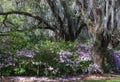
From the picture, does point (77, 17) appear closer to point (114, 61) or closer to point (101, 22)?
point (114, 61)

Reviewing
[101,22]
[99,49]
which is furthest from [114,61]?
[101,22]

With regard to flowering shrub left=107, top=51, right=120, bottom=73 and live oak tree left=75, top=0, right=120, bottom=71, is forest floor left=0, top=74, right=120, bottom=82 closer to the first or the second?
live oak tree left=75, top=0, right=120, bottom=71

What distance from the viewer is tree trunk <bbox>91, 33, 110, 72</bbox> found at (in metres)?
10.1

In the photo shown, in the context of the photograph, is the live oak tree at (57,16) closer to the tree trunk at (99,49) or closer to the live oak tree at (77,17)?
the live oak tree at (77,17)

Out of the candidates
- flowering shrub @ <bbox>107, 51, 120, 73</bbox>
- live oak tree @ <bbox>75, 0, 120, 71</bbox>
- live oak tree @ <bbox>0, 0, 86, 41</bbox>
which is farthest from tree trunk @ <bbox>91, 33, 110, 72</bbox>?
live oak tree @ <bbox>0, 0, 86, 41</bbox>

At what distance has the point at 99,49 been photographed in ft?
33.6

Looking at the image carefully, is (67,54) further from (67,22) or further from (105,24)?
(67,22)

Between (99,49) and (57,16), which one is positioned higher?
(57,16)

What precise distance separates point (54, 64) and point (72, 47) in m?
1.97

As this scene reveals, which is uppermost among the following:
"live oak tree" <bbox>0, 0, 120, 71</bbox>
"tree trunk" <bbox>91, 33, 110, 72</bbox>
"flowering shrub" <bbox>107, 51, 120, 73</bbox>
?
"live oak tree" <bbox>0, 0, 120, 71</bbox>

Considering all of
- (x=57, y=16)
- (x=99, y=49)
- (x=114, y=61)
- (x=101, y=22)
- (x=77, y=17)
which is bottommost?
(x=114, y=61)

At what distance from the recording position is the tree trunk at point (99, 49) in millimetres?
10101

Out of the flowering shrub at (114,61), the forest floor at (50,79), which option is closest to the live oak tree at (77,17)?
the forest floor at (50,79)

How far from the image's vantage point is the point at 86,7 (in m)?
10.8
